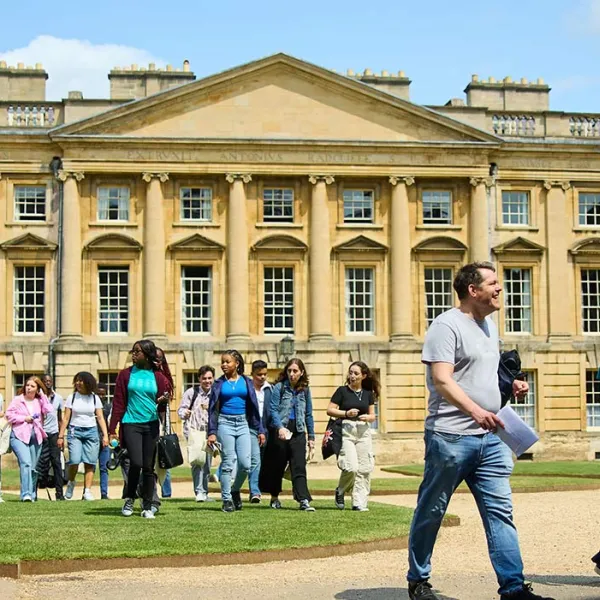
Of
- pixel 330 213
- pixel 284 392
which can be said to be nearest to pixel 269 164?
pixel 330 213

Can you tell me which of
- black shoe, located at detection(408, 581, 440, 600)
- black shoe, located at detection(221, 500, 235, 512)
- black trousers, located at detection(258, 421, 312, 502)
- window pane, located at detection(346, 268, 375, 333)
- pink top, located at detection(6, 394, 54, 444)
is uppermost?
window pane, located at detection(346, 268, 375, 333)

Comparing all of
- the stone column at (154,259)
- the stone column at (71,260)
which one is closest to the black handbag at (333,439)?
the stone column at (154,259)

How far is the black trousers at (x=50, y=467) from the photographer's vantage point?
20078 mm

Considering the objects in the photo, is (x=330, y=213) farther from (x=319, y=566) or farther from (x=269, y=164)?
(x=319, y=566)

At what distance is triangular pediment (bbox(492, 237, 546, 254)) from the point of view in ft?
132

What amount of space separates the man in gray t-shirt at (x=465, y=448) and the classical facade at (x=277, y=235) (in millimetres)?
28207

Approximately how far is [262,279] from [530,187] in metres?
9.42

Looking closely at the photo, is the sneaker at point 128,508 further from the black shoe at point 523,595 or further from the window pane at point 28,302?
the window pane at point 28,302

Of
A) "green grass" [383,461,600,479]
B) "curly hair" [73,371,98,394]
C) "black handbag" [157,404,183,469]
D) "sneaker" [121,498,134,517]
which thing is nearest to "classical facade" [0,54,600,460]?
"green grass" [383,461,600,479]

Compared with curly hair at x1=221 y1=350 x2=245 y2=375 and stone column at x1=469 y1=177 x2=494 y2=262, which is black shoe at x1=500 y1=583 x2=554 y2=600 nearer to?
curly hair at x1=221 y1=350 x2=245 y2=375

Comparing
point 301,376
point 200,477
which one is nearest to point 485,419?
point 301,376

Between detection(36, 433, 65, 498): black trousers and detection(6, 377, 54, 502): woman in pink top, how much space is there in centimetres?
33

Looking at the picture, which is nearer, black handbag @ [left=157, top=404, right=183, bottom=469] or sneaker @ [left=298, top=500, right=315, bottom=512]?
black handbag @ [left=157, top=404, right=183, bottom=469]

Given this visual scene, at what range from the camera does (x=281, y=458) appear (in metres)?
17.1
